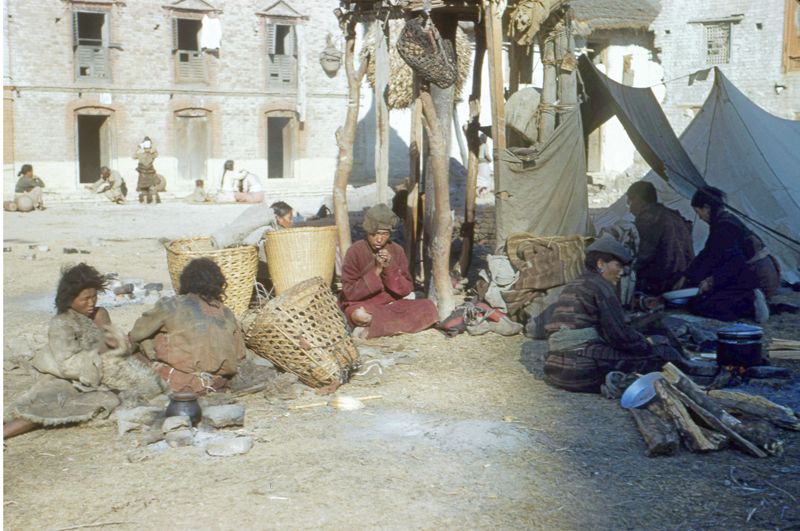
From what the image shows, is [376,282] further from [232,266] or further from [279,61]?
[279,61]

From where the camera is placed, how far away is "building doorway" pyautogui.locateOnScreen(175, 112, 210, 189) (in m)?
25.1

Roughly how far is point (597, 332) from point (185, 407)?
2506mm

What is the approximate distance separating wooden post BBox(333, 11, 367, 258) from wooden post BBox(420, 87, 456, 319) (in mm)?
892

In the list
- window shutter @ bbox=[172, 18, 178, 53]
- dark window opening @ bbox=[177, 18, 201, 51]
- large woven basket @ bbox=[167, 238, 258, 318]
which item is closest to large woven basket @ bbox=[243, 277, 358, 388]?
large woven basket @ bbox=[167, 238, 258, 318]

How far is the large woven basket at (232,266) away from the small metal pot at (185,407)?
212cm

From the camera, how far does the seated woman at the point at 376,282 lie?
7.06 m

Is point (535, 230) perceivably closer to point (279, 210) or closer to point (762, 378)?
point (279, 210)

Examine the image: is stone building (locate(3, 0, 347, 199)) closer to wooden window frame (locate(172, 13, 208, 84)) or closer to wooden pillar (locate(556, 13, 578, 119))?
wooden window frame (locate(172, 13, 208, 84))

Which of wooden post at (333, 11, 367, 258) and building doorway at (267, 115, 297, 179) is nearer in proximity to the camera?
wooden post at (333, 11, 367, 258)

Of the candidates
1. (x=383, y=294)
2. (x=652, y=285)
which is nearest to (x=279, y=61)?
(x=652, y=285)

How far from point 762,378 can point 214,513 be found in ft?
12.3

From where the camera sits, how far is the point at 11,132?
22.4 metres

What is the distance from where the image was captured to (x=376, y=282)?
7.15 m

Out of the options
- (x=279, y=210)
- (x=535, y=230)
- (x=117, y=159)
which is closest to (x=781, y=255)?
(x=535, y=230)
